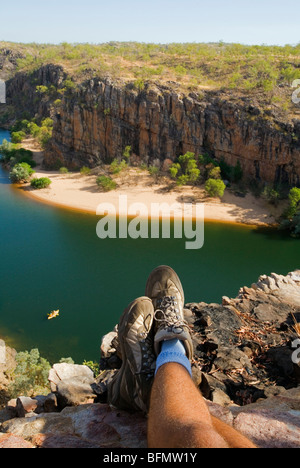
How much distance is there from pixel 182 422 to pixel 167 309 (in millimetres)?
1534

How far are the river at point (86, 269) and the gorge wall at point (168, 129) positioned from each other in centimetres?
571

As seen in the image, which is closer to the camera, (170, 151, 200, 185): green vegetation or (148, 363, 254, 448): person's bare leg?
(148, 363, 254, 448): person's bare leg

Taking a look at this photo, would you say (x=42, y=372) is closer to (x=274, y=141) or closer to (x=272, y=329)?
(x=272, y=329)

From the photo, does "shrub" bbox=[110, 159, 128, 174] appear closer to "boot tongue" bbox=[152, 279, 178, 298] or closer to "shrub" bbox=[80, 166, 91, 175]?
"shrub" bbox=[80, 166, 91, 175]

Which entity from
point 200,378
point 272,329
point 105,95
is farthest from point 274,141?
point 200,378

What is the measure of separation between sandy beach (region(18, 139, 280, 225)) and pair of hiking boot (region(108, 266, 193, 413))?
1474 centimetres

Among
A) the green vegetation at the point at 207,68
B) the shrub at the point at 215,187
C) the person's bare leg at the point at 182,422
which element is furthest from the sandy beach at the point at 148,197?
the person's bare leg at the point at 182,422

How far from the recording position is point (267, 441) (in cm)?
217

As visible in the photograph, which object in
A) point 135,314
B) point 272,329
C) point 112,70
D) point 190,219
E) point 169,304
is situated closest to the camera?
point 135,314

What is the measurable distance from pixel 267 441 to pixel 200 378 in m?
1.56

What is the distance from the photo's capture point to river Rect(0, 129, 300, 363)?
923cm

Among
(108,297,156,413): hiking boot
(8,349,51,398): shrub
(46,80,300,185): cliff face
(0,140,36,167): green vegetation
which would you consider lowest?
(8,349,51,398): shrub

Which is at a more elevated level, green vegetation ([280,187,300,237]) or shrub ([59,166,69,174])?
shrub ([59,166,69,174])

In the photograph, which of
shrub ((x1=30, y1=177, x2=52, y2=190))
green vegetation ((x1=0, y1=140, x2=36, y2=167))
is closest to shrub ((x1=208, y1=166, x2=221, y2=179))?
shrub ((x1=30, y1=177, x2=52, y2=190))
